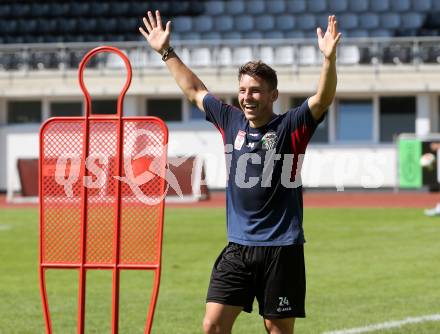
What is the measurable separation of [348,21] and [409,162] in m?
8.14

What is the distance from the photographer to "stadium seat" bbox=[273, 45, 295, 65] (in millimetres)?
32906

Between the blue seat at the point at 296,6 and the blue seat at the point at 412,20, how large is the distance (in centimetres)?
341

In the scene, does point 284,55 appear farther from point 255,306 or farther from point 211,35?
point 255,306

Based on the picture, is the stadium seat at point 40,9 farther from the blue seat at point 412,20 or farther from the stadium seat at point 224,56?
the blue seat at point 412,20

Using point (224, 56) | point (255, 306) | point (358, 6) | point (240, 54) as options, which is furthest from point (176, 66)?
point (358, 6)

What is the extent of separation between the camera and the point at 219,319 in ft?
20.9

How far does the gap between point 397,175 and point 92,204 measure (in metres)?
25.3

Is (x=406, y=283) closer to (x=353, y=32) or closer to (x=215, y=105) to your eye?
(x=215, y=105)

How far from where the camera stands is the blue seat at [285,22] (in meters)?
37.2

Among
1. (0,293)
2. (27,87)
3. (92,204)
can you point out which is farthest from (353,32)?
(92,204)

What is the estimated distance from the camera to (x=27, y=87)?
113 feet

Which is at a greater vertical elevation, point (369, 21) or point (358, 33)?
point (369, 21)

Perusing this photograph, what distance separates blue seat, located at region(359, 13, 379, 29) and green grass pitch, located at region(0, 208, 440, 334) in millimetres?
17066

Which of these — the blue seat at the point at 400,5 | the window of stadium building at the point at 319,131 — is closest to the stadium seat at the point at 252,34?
the window of stadium building at the point at 319,131
